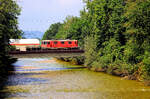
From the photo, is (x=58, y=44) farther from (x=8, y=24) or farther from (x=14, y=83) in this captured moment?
(x=14, y=83)

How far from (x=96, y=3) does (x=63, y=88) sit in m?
25.4

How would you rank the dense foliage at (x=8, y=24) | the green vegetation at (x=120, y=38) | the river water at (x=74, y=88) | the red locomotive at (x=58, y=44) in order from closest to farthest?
the river water at (x=74, y=88), the green vegetation at (x=120, y=38), the dense foliage at (x=8, y=24), the red locomotive at (x=58, y=44)

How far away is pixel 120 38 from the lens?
4938 cm

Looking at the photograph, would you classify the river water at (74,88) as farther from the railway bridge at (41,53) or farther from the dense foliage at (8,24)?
the railway bridge at (41,53)

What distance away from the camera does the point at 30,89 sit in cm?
3419

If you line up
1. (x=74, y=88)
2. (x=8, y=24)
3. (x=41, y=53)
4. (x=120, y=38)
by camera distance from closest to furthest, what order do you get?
1. (x=74, y=88)
2. (x=8, y=24)
3. (x=120, y=38)
4. (x=41, y=53)

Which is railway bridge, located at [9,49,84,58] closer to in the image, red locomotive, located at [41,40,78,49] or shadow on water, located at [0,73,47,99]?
red locomotive, located at [41,40,78,49]

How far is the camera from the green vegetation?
39.7m

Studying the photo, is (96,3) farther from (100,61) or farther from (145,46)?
(145,46)

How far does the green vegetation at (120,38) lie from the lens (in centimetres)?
3966

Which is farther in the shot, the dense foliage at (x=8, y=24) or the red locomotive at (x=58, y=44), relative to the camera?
the red locomotive at (x=58, y=44)

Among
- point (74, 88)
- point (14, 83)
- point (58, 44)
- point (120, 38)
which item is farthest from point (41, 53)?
point (74, 88)

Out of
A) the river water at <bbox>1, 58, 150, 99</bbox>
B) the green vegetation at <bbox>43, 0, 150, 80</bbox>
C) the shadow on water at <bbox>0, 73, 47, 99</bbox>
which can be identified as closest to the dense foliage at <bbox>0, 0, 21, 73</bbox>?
the shadow on water at <bbox>0, 73, 47, 99</bbox>

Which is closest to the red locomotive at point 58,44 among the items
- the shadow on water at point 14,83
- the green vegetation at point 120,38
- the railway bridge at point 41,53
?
the green vegetation at point 120,38
